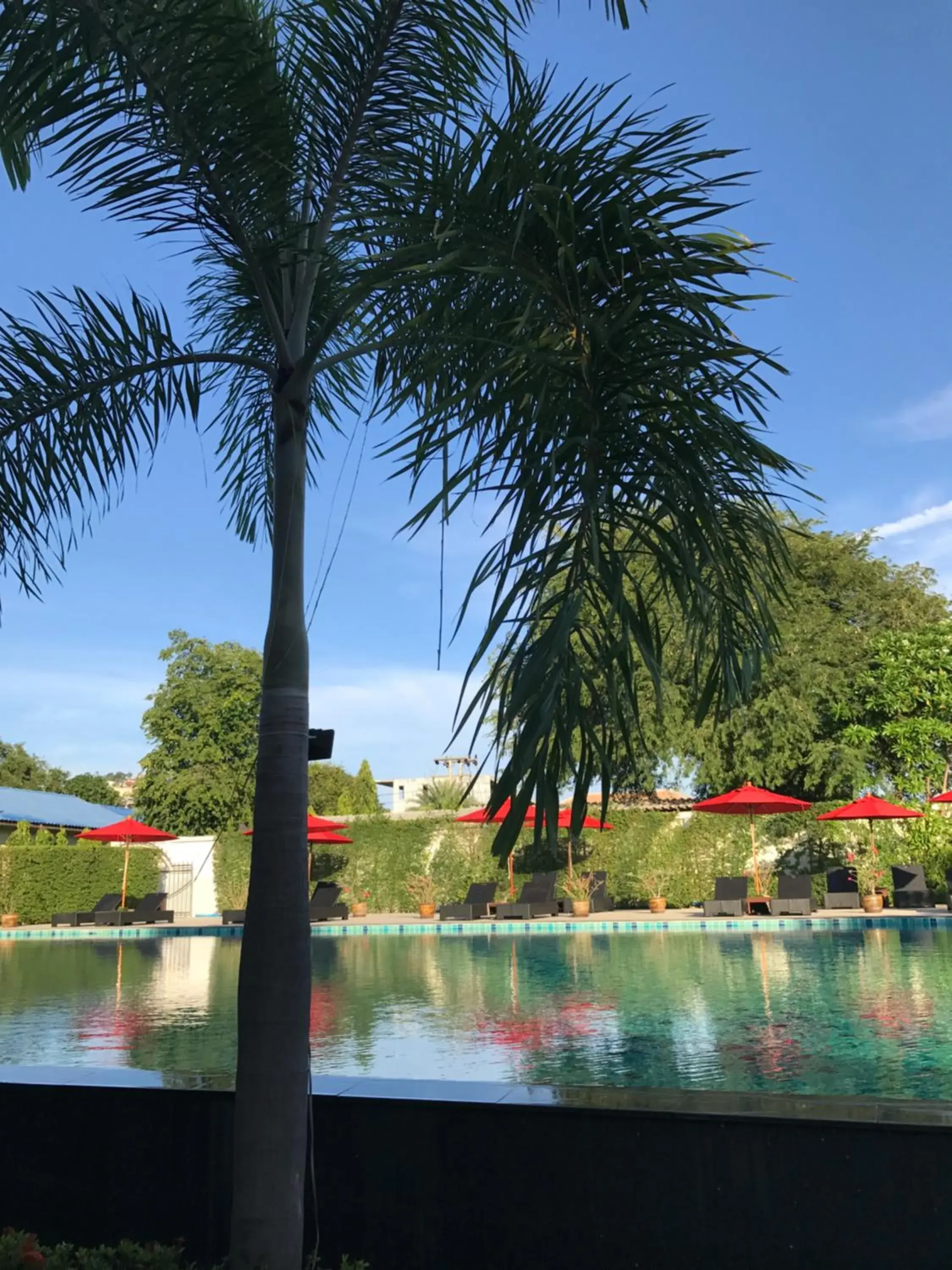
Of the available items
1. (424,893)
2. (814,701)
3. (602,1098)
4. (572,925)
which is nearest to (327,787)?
(424,893)

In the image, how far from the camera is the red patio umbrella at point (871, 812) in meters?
19.1

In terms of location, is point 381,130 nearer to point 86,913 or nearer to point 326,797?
point 86,913

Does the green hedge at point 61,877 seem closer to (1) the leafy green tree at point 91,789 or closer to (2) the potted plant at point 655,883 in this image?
(2) the potted plant at point 655,883

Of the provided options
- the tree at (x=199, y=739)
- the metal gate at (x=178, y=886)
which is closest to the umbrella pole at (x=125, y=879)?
the metal gate at (x=178, y=886)

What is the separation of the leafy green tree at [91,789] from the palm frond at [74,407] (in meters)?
69.0

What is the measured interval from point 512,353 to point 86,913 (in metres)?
23.9

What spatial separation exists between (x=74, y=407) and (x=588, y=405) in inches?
96.3

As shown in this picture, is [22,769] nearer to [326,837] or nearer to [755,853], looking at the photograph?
[326,837]

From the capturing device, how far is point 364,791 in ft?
236

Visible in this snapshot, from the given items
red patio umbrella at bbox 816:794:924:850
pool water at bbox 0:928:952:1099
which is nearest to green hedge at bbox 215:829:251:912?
pool water at bbox 0:928:952:1099

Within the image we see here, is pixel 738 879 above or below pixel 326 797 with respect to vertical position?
below

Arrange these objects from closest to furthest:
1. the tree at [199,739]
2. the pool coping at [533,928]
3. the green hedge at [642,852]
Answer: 1. the pool coping at [533,928]
2. the green hedge at [642,852]
3. the tree at [199,739]

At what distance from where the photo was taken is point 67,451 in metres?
4.07

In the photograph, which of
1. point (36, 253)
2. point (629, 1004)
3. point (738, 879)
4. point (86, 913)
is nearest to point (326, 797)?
point (86, 913)
